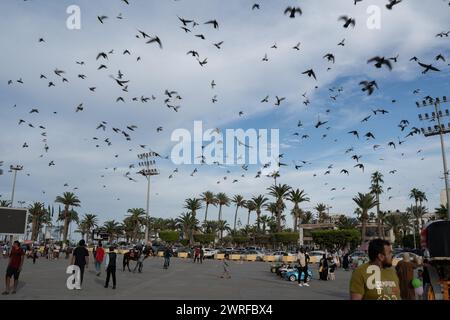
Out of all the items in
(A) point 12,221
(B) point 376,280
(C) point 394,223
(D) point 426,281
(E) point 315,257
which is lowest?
(E) point 315,257

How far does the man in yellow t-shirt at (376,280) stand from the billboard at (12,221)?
35.1 m

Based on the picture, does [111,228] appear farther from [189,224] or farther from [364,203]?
[364,203]

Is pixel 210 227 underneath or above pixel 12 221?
above

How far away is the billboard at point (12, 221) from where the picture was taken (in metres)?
33.4

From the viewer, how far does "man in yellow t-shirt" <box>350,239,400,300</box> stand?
417 centimetres

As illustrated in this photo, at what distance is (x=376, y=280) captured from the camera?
4.20m

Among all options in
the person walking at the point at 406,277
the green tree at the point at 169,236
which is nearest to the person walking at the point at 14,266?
the person walking at the point at 406,277

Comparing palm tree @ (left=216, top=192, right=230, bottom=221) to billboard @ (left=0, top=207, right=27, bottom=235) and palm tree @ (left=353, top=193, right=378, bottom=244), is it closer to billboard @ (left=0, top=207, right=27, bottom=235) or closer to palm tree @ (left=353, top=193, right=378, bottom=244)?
palm tree @ (left=353, top=193, right=378, bottom=244)

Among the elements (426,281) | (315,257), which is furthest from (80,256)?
(315,257)

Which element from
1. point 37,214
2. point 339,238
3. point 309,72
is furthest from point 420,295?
point 37,214

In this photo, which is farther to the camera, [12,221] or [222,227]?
[222,227]

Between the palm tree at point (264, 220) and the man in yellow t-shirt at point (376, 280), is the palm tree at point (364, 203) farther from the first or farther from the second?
the man in yellow t-shirt at point (376, 280)

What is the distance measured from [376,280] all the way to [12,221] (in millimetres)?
35608
